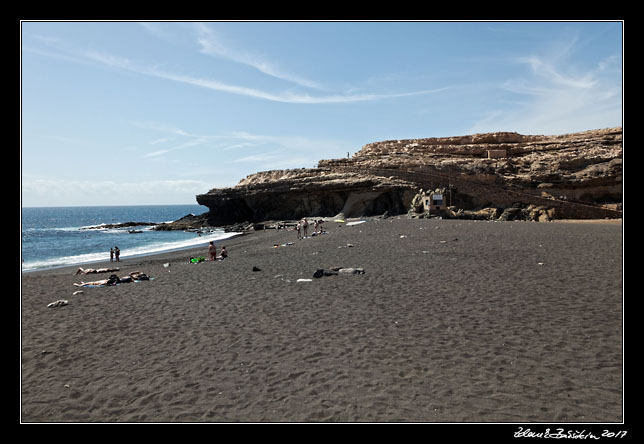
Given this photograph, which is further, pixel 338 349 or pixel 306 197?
pixel 306 197

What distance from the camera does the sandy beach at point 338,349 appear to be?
13.6 ft

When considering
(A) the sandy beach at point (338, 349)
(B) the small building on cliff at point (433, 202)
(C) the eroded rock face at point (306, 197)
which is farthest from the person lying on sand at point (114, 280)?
(C) the eroded rock face at point (306, 197)

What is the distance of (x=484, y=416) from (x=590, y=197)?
43.3m

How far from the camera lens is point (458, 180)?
39656mm

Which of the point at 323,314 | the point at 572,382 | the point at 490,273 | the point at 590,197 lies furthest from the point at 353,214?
the point at 572,382

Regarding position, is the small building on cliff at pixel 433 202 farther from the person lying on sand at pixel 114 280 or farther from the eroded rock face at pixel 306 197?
the person lying on sand at pixel 114 280

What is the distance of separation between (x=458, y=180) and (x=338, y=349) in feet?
123

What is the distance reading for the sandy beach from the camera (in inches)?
163

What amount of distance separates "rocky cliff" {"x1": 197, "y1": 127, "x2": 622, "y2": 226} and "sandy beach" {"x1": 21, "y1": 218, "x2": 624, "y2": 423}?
1131 inches

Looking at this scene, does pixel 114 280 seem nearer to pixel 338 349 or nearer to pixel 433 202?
pixel 338 349

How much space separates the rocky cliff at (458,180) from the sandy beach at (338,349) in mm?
28721

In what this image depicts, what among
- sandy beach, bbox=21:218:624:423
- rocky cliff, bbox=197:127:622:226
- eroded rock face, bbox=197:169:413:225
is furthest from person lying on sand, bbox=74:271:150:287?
rocky cliff, bbox=197:127:622:226

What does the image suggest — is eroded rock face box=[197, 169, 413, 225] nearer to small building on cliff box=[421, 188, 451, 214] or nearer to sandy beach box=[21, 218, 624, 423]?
small building on cliff box=[421, 188, 451, 214]

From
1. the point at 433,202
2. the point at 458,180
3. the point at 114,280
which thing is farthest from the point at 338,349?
the point at 458,180
